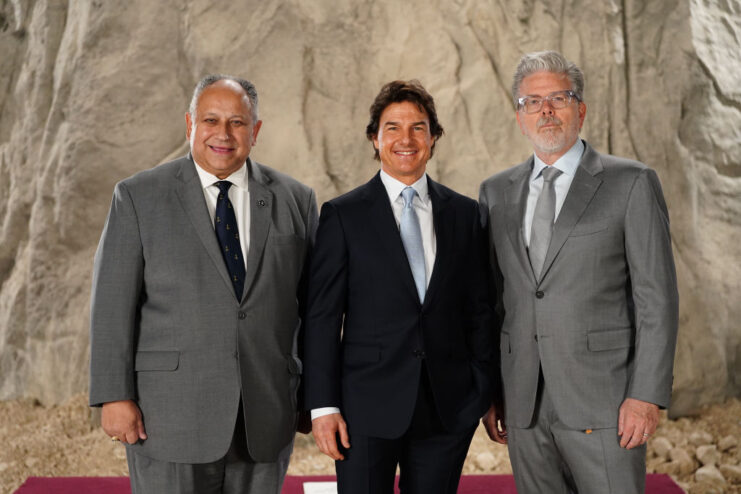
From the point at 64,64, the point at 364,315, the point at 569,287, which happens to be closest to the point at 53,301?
the point at 64,64

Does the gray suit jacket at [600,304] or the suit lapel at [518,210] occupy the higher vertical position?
the suit lapel at [518,210]

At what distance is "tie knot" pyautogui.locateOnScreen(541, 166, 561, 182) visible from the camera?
2.41 metres

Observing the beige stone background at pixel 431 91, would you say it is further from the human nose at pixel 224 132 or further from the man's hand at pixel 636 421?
the man's hand at pixel 636 421

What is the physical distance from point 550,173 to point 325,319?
0.83 meters

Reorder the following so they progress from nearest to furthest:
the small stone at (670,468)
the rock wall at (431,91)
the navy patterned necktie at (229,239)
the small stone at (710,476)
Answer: the navy patterned necktie at (229,239), the small stone at (710,476), the small stone at (670,468), the rock wall at (431,91)

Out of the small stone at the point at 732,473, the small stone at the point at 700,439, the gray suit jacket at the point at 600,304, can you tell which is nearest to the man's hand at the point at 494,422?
the gray suit jacket at the point at 600,304

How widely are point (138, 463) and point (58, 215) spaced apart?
3468 mm

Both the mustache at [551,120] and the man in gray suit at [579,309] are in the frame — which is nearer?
the man in gray suit at [579,309]

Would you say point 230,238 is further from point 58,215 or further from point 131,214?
point 58,215

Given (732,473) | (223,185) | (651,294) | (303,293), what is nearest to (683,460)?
(732,473)

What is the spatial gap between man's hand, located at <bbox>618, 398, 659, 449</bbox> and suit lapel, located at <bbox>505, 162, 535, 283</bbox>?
18.1 inches

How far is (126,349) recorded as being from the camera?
2.23m

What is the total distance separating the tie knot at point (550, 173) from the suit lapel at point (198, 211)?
3.32 feet

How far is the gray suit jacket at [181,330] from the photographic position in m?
2.23
